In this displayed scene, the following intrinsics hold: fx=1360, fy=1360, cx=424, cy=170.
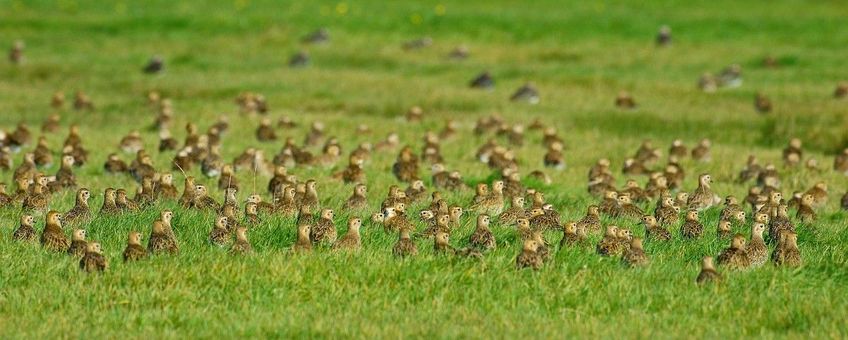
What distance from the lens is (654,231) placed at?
14.4 m

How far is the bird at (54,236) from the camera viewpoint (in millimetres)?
13164

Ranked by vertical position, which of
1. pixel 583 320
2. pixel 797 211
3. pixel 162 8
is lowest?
pixel 162 8

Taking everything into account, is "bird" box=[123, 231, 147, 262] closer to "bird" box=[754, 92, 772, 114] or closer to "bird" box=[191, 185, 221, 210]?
"bird" box=[191, 185, 221, 210]

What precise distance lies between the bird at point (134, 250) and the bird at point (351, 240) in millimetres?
1832

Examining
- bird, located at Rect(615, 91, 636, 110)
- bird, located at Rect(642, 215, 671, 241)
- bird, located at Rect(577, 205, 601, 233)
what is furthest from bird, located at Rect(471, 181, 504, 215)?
bird, located at Rect(615, 91, 636, 110)

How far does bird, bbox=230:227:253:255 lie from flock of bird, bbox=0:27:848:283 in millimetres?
17

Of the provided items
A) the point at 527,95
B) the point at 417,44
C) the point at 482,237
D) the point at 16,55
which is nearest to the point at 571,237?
the point at 482,237

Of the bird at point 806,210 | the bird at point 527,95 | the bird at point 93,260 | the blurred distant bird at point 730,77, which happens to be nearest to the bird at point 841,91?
the blurred distant bird at point 730,77

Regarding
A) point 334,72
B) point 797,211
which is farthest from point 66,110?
point 797,211

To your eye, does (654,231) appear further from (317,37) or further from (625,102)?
(317,37)

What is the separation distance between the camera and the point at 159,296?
1168 cm

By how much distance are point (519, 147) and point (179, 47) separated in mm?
21202

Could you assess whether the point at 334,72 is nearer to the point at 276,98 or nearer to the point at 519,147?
the point at 276,98

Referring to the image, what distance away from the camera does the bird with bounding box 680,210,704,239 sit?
14633mm
